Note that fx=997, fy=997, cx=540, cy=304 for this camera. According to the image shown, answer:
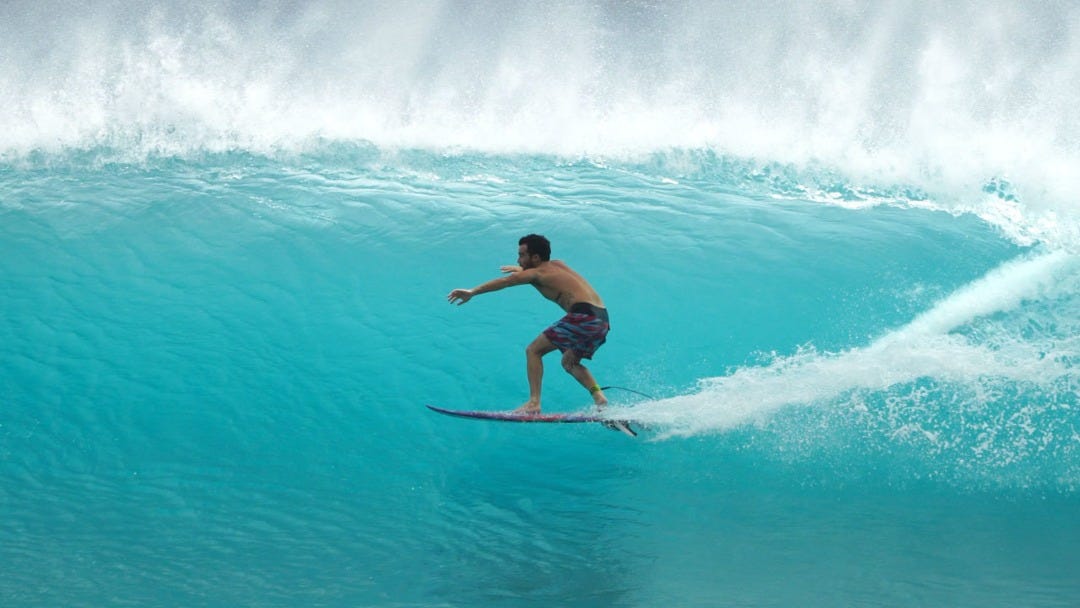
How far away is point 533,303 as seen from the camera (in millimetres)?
8070

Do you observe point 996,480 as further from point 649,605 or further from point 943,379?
point 649,605

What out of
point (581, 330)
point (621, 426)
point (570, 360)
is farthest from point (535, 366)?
point (621, 426)

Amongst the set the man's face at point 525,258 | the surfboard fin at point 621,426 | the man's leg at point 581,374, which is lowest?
the surfboard fin at point 621,426

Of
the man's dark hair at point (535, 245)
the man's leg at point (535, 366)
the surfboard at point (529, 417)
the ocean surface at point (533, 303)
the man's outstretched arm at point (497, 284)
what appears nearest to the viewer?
the ocean surface at point (533, 303)

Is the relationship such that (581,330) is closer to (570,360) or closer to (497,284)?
(570,360)

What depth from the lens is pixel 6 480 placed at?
17.7ft

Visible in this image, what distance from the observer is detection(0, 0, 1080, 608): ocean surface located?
4824mm

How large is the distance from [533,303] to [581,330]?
94.1 inches

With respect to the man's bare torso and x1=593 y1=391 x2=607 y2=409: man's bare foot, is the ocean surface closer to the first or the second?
x1=593 y1=391 x2=607 y2=409: man's bare foot

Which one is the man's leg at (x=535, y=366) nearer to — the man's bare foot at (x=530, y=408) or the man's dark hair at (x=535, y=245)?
the man's bare foot at (x=530, y=408)

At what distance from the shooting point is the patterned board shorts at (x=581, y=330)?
5.68 meters

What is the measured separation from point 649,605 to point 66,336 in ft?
16.5

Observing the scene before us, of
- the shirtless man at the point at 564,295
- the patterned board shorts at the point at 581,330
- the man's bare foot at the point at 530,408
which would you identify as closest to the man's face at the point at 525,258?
the shirtless man at the point at 564,295

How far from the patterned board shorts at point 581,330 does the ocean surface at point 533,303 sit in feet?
2.18
